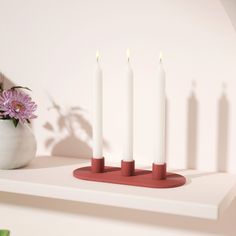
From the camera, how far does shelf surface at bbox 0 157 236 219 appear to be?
64 cm

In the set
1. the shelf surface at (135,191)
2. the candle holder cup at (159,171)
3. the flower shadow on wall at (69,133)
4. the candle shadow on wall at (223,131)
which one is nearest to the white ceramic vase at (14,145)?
the shelf surface at (135,191)

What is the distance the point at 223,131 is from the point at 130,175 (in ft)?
0.63

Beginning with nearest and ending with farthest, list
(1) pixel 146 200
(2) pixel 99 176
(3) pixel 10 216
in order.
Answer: (1) pixel 146 200
(2) pixel 99 176
(3) pixel 10 216

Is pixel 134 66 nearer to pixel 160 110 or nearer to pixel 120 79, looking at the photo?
pixel 120 79

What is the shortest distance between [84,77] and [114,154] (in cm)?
17

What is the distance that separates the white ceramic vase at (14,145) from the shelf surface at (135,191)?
0.06ft

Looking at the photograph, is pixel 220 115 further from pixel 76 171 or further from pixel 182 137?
pixel 76 171

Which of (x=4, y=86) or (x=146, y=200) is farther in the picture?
(x=4, y=86)

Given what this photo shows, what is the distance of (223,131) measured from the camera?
0.82 m

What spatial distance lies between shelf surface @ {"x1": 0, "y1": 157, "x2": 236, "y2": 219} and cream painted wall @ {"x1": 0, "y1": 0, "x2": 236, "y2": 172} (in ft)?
0.28

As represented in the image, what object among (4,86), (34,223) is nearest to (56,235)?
(34,223)

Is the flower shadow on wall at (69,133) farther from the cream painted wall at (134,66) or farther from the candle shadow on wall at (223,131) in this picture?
the candle shadow on wall at (223,131)

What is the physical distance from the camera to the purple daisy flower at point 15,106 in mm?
819

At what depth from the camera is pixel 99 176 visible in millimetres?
767
